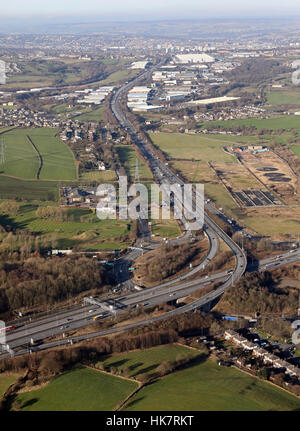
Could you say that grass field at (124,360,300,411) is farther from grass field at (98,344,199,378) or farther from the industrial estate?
grass field at (98,344,199,378)

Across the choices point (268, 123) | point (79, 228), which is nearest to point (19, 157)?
point (79, 228)

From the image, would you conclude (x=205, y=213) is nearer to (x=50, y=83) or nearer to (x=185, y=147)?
(x=185, y=147)

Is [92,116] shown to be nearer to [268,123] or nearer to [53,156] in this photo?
[53,156]

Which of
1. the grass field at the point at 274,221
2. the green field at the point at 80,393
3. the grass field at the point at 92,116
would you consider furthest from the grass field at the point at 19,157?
the green field at the point at 80,393

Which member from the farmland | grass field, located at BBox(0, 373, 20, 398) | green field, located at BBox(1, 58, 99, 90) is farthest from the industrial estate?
green field, located at BBox(1, 58, 99, 90)

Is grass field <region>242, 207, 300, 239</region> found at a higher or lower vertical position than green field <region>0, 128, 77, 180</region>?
lower

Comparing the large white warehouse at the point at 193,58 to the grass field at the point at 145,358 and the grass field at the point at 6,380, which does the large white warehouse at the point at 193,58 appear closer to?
the grass field at the point at 145,358
